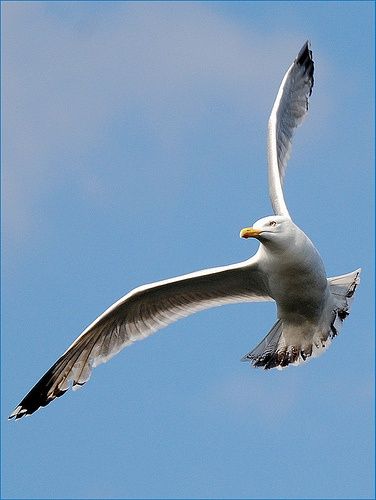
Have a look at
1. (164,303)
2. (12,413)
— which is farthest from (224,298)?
(12,413)

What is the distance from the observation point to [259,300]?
1410cm

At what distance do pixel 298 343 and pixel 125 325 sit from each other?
1.92 m

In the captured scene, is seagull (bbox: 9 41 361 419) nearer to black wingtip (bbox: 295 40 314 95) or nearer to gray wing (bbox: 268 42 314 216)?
gray wing (bbox: 268 42 314 216)

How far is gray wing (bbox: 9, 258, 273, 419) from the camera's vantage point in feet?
46.1

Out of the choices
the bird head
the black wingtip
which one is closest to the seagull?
the bird head

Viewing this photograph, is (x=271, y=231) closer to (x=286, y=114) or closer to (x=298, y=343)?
(x=298, y=343)

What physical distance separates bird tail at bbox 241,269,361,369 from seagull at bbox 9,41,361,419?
0.03ft

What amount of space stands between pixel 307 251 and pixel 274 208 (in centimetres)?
109

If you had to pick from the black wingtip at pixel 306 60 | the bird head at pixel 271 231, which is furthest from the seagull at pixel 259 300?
the black wingtip at pixel 306 60

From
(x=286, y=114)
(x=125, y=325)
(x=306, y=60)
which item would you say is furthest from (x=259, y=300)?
(x=306, y=60)

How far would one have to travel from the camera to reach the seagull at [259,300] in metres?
13.0

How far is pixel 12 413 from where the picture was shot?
14.4 metres

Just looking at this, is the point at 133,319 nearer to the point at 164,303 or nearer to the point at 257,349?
the point at 164,303

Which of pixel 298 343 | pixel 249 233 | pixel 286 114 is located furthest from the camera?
pixel 286 114
